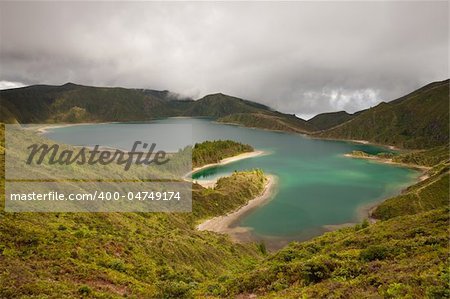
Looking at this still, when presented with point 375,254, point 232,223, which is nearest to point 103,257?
point 375,254

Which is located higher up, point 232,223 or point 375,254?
point 375,254

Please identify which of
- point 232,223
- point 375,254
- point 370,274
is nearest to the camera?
point 370,274

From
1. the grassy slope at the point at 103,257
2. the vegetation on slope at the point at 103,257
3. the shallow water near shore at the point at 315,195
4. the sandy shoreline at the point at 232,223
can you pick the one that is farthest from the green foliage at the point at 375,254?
the sandy shoreline at the point at 232,223

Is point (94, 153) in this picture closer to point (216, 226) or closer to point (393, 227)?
point (216, 226)

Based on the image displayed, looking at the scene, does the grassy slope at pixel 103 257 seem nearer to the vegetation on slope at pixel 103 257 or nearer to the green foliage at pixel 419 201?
the vegetation on slope at pixel 103 257

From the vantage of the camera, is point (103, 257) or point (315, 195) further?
point (315, 195)

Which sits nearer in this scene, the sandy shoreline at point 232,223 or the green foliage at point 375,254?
the green foliage at point 375,254

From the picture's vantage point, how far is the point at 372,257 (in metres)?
31.2

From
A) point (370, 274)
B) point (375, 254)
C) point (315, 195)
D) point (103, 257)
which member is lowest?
point (315, 195)

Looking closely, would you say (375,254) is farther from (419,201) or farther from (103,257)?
(419,201)

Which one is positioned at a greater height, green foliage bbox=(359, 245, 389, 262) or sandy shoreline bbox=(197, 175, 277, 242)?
green foliage bbox=(359, 245, 389, 262)

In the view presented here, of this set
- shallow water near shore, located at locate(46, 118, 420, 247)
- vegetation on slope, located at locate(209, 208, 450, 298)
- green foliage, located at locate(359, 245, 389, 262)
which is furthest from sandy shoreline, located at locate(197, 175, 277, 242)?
green foliage, located at locate(359, 245, 389, 262)

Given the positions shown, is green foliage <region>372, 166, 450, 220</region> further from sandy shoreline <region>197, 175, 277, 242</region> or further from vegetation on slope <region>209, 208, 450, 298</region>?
vegetation on slope <region>209, 208, 450, 298</region>

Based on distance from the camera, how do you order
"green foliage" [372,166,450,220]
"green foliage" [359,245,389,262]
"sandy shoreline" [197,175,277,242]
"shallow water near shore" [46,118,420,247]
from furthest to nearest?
"green foliage" [372,166,450,220] → "shallow water near shore" [46,118,420,247] → "sandy shoreline" [197,175,277,242] → "green foliage" [359,245,389,262]
